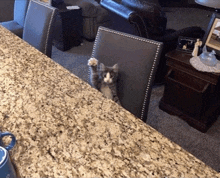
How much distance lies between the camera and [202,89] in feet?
5.94

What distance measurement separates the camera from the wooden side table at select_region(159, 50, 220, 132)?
181 centimetres

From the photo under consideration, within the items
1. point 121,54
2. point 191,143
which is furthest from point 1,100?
point 191,143

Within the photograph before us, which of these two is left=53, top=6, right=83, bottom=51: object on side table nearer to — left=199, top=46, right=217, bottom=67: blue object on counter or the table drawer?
the table drawer

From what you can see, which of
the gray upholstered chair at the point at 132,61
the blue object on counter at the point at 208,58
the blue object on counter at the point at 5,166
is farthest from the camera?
the blue object on counter at the point at 208,58

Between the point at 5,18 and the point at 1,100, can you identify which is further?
the point at 5,18

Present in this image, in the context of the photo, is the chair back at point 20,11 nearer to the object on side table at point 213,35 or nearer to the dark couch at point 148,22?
the dark couch at point 148,22

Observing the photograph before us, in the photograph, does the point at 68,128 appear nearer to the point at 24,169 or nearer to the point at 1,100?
the point at 24,169

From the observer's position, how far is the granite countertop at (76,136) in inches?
22.1

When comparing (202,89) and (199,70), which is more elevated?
(199,70)

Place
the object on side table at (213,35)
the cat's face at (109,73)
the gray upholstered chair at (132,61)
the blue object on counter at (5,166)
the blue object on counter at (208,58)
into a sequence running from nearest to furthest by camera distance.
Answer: the blue object on counter at (5,166), the gray upholstered chair at (132,61), the cat's face at (109,73), the blue object on counter at (208,58), the object on side table at (213,35)

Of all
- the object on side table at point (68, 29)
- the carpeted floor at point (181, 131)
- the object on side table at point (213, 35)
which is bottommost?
the carpeted floor at point (181, 131)

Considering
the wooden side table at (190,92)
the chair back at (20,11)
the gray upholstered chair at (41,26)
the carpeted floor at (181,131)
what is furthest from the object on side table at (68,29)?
the wooden side table at (190,92)

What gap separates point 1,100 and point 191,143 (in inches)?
64.1

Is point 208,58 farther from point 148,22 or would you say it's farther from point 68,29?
point 68,29
